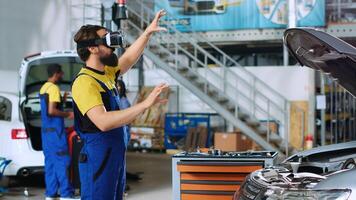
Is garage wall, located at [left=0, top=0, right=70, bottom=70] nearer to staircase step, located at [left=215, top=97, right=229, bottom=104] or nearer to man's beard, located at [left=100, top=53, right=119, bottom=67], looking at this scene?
staircase step, located at [left=215, top=97, right=229, bottom=104]

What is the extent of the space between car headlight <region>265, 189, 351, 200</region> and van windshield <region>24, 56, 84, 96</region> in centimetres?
524

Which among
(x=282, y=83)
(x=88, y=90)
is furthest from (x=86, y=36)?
(x=282, y=83)

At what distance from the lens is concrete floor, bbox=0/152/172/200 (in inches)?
283

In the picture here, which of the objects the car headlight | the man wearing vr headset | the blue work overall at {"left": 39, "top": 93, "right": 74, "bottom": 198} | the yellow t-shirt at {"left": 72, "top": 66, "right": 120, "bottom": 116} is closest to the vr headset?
the man wearing vr headset

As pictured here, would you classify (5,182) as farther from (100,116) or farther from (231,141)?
(100,116)

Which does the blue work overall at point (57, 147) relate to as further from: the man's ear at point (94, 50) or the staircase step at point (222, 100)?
the staircase step at point (222, 100)

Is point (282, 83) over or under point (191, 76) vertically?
under

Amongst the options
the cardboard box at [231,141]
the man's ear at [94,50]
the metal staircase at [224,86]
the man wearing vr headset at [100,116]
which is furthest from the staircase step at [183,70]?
the man's ear at [94,50]

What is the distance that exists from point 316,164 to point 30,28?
30.9ft

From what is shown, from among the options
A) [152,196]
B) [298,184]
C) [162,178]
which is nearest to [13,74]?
[162,178]

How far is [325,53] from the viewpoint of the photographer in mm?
3355

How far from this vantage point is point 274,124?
1174cm

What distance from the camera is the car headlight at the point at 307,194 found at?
2.51 m

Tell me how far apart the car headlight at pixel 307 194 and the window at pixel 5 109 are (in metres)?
5.45
